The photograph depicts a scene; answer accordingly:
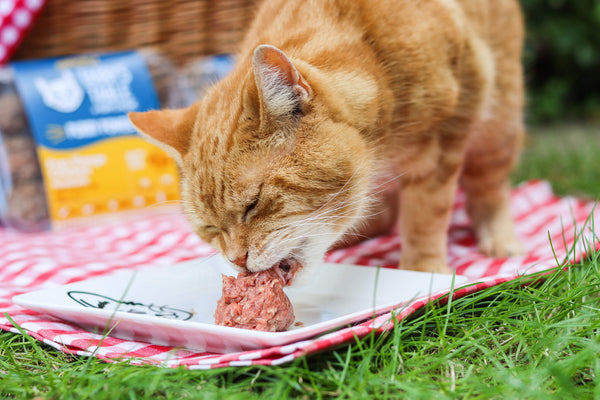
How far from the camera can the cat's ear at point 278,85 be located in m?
1.30

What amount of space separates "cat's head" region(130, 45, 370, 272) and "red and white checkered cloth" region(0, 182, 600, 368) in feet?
0.90

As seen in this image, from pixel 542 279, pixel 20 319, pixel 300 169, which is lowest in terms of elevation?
pixel 20 319

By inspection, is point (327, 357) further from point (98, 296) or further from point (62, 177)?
point (62, 177)

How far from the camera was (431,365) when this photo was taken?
1.25 meters

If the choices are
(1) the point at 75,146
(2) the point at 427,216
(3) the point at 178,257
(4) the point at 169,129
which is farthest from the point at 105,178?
(2) the point at 427,216

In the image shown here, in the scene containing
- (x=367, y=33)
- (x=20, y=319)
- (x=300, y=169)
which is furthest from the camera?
(x=367, y=33)

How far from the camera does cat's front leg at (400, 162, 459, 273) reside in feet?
6.33

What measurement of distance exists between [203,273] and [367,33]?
86 centimetres

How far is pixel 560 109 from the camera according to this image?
5.61 m

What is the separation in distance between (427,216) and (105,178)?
1688mm

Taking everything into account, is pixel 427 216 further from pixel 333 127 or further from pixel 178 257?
pixel 178 257

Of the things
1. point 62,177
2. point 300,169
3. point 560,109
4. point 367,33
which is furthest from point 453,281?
point 560,109

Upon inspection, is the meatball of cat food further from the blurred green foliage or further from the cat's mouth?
the blurred green foliage

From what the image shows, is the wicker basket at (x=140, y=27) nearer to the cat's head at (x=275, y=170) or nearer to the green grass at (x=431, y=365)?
the cat's head at (x=275, y=170)
